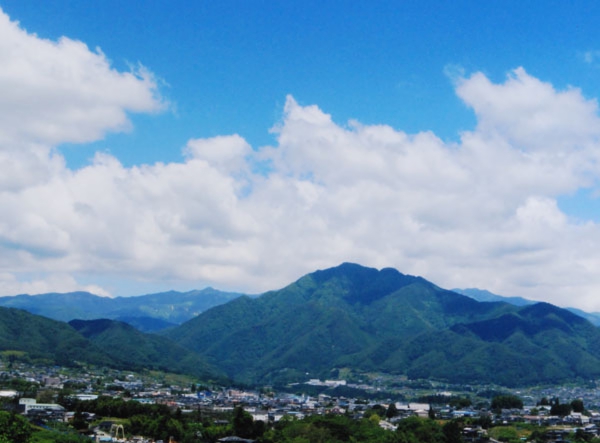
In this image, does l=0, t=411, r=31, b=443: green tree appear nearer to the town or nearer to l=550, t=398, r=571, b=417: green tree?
the town

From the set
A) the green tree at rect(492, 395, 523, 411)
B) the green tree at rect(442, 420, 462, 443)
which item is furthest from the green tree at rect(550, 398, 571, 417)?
the green tree at rect(442, 420, 462, 443)

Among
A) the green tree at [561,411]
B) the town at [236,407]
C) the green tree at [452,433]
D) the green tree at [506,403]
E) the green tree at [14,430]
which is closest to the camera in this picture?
the green tree at [14,430]

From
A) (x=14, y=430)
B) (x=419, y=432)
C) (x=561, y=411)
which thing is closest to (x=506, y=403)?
(x=561, y=411)

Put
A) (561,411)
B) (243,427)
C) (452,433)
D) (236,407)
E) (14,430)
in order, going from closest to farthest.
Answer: (14,430), (452,433), (243,427), (236,407), (561,411)

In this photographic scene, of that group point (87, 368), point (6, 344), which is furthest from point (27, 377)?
point (6, 344)

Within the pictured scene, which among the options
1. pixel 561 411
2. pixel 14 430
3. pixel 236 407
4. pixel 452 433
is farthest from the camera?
pixel 561 411

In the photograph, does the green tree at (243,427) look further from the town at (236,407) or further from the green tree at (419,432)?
the green tree at (419,432)

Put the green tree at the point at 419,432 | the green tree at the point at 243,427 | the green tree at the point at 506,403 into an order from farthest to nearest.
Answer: the green tree at the point at 506,403, the green tree at the point at 243,427, the green tree at the point at 419,432

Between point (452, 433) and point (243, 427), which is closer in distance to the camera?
point (452, 433)

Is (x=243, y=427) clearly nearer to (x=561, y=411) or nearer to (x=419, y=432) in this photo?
(x=419, y=432)

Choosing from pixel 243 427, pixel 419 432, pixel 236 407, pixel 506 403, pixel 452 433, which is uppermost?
pixel 506 403

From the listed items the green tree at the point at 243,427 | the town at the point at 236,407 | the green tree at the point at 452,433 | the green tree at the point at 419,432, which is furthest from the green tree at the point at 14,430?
the green tree at the point at 452,433
